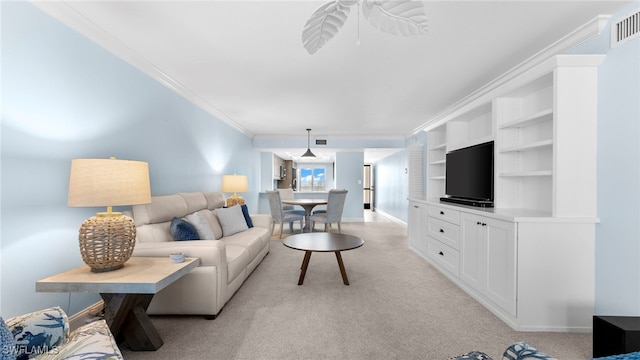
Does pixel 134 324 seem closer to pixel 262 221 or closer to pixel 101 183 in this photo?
pixel 101 183

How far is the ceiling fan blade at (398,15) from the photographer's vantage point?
1.33 m

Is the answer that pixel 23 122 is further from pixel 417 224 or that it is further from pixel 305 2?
pixel 417 224

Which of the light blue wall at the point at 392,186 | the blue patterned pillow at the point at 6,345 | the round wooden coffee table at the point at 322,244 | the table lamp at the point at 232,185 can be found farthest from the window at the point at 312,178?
the blue patterned pillow at the point at 6,345

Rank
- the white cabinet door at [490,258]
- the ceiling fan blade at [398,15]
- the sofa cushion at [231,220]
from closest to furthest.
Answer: the ceiling fan blade at [398,15], the white cabinet door at [490,258], the sofa cushion at [231,220]

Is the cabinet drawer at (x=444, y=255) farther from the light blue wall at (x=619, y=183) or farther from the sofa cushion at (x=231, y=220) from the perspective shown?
the sofa cushion at (x=231, y=220)

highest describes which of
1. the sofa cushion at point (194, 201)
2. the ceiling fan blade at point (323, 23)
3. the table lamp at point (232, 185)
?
the ceiling fan blade at point (323, 23)

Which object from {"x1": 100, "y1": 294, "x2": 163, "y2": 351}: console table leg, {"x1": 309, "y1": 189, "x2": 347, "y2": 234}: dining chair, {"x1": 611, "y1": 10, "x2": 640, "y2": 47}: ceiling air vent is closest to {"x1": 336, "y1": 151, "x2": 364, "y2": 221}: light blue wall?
{"x1": 309, "y1": 189, "x2": 347, "y2": 234}: dining chair

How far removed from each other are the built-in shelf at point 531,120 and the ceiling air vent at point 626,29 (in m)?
0.58

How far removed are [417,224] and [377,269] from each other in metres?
1.19

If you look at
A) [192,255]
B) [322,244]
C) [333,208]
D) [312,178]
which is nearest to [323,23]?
[192,255]

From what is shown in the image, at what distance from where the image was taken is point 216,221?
3.67 meters

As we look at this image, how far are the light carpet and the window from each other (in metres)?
9.20

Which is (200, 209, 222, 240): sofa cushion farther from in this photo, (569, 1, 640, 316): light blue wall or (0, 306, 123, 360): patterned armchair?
(569, 1, 640, 316): light blue wall

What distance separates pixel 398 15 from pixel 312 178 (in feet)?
36.9
